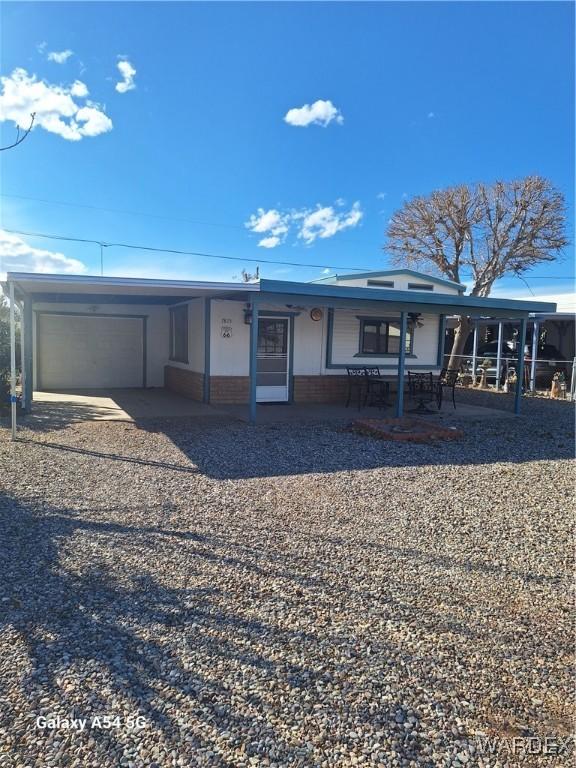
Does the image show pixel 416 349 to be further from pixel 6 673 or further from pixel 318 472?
pixel 6 673

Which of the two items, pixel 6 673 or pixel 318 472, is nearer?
pixel 6 673

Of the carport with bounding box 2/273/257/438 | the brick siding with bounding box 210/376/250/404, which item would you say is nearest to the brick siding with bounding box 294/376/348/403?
the brick siding with bounding box 210/376/250/404

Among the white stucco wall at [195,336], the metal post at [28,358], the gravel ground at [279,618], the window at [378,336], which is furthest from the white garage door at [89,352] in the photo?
Result: the gravel ground at [279,618]

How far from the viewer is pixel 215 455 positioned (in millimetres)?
7094

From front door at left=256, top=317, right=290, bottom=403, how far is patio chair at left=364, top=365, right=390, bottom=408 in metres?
1.92

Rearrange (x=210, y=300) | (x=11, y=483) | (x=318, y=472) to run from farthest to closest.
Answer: (x=210, y=300) → (x=318, y=472) → (x=11, y=483)

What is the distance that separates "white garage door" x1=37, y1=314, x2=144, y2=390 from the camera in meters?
14.1

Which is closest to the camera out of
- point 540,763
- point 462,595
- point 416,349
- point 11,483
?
point 540,763

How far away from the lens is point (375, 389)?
13320 millimetres

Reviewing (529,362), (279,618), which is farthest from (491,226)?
(279,618)

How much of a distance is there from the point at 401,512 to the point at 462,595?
164 cm

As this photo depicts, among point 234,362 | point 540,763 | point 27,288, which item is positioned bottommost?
point 540,763

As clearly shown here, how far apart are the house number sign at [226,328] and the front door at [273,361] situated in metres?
0.71

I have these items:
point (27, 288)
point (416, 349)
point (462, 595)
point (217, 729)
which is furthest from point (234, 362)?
point (217, 729)
